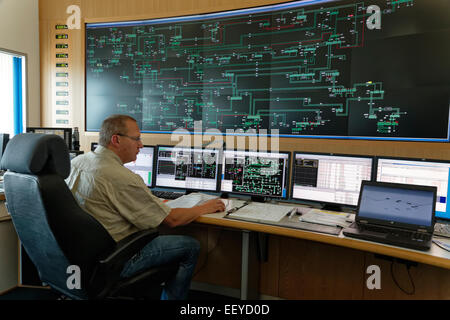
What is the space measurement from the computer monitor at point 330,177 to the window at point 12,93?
2894 mm

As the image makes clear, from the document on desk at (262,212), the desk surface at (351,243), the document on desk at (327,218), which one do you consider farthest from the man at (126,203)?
the document on desk at (327,218)


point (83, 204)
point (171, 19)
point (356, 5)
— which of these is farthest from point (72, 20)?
point (356, 5)

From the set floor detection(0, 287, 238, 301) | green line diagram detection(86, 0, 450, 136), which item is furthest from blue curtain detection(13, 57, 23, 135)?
floor detection(0, 287, 238, 301)

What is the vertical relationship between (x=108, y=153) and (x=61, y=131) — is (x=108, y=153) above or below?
below

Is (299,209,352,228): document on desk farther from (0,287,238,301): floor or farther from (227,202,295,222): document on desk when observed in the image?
(0,287,238,301): floor

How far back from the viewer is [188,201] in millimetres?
2227

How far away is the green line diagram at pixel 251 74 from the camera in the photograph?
7.41 feet

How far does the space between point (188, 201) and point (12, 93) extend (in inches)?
95.1

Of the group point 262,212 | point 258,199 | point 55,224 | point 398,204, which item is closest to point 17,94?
point 55,224

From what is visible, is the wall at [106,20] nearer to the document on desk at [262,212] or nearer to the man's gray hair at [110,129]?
the document on desk at [262,212]

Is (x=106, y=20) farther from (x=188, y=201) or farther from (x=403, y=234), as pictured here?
(x=403, y=234)

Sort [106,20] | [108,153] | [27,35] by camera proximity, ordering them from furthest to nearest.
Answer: [27,35] → [106,20] → [108,153]

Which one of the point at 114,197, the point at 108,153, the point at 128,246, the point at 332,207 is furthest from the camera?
the point at 332,207
